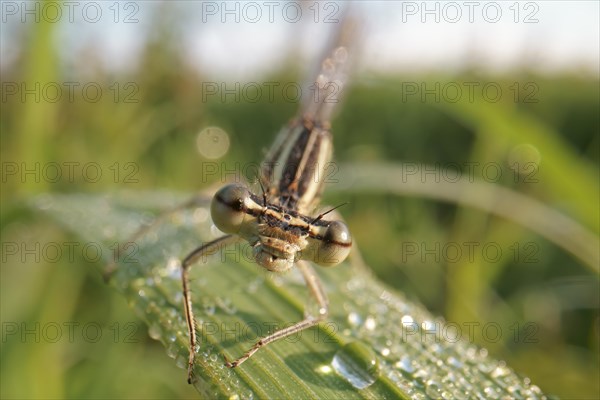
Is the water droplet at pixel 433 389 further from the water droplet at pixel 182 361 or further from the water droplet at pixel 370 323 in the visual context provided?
the water droplet at pixel 182 361

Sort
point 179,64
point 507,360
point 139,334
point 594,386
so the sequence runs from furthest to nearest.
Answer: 1. point 179,64
2. point 139,334
3. point 507,360
4. point 594,386

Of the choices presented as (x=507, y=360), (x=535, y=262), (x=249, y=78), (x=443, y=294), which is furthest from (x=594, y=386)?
(x=249, y=78)

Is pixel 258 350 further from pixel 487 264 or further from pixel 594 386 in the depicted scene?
pixel 487 264

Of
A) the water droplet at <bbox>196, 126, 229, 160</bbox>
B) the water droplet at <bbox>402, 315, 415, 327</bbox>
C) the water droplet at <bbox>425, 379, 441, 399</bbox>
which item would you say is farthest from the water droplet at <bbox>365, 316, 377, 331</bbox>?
the water droplet at <bbox>196, 126, 229, 160</bbox>

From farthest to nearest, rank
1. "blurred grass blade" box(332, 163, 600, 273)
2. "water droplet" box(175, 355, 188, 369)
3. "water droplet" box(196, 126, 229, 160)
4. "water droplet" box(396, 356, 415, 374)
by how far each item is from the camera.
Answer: "water droplet" box(196, 126, 229, 160), "blurred grass blade" box(332, 163, 600, 273), "water droplet" box(396, 356, 415, 374), "water droplet" box(175, 355, 188, 369)

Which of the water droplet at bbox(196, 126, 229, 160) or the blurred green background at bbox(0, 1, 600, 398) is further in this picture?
the water droplet at bbox(196, 126, 229, 160)

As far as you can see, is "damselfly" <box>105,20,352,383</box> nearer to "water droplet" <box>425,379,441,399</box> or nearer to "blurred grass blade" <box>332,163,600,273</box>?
"water droplet" <box>425,379,441,399</box>

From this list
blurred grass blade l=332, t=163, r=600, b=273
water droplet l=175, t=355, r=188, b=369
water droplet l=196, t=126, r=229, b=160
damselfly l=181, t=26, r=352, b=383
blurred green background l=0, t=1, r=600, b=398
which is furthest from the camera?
water droplet l=196, t=126, r=229, b=160

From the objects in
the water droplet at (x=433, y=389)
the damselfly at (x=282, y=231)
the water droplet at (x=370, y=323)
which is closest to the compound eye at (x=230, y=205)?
the damselfly at (x=282, y=231)
